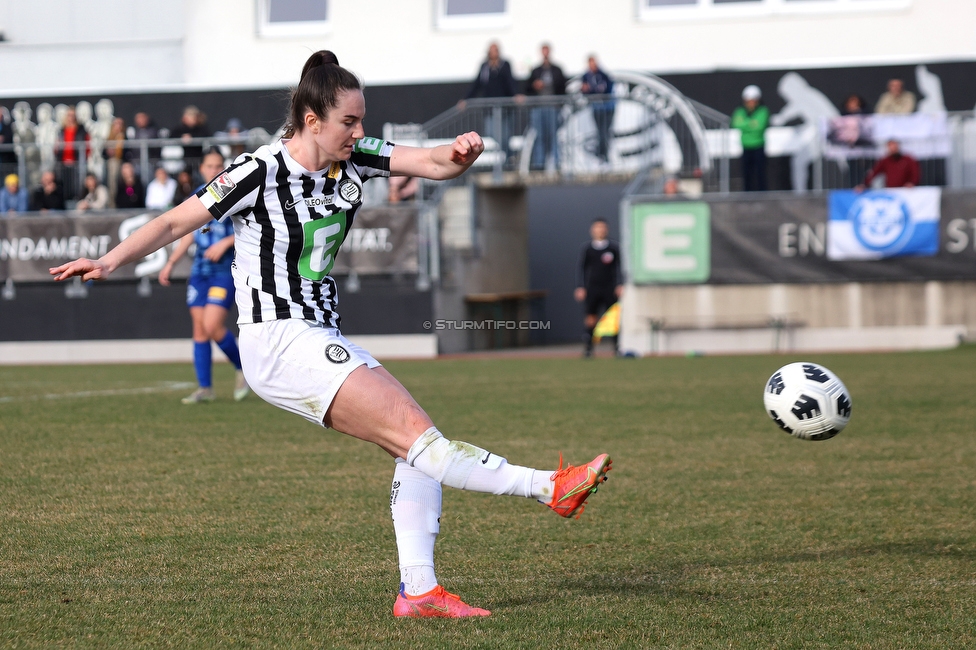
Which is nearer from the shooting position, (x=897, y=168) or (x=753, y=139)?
(x=897, y=168)

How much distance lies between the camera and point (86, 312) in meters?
20.5

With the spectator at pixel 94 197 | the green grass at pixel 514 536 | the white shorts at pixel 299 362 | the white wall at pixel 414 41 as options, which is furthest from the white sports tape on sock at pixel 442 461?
the white wall at pixel 414 41

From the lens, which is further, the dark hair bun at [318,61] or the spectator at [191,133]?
the spectator at [191,133]

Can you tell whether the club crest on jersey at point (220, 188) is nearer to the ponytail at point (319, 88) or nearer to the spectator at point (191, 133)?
the ponytail at point (319, 88)

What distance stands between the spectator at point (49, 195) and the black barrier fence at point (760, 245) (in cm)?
970

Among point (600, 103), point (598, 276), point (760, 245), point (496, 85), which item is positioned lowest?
point (598, 276)

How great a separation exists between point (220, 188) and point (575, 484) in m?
1.54

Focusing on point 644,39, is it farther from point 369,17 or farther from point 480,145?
point 480,145

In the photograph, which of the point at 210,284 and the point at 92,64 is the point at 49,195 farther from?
the point at 210,284

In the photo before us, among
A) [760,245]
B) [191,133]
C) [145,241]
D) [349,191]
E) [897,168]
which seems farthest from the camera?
[191,133]

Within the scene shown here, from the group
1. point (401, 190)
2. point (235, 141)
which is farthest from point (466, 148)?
point (235, 141)

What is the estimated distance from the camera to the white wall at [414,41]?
24.2m

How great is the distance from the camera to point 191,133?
20500 millimetres

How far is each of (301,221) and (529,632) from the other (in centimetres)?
158
